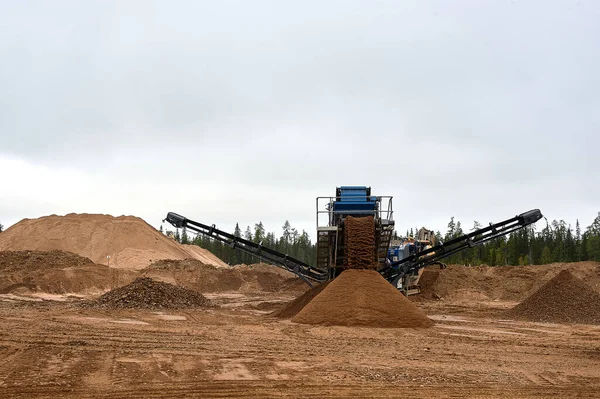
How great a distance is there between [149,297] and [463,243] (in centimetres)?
1257

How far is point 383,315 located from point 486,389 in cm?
816

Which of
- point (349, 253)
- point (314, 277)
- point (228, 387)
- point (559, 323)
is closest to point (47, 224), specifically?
point (314, 277)

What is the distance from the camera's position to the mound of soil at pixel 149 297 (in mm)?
22080

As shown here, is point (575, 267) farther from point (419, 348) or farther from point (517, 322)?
point (419, 348)

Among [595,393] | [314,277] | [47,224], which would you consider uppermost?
[47,224]

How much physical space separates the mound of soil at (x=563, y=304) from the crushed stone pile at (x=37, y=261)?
27.0 metres

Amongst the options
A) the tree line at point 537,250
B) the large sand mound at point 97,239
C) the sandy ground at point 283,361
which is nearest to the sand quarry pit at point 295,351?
the sandy ground at point 283,361

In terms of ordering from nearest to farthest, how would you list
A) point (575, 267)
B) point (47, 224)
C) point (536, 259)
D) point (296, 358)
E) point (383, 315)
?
point (296, 358) < point (383, 315) < point (575, 267) < point (47, 224) < point (536, 259)

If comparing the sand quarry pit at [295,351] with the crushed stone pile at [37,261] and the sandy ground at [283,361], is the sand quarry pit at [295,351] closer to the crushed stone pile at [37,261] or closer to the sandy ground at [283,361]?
the sandy ground at [283,361]

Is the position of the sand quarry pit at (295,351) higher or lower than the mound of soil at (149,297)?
lower

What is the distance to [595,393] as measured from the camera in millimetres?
7859

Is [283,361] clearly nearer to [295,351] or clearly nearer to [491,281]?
[295,351]

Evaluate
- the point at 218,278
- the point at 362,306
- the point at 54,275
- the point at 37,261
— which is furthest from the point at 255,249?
the point at 218,278

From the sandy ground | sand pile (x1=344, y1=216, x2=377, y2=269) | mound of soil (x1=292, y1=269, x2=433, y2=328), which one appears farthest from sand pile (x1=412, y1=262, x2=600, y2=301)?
the sandy ground
